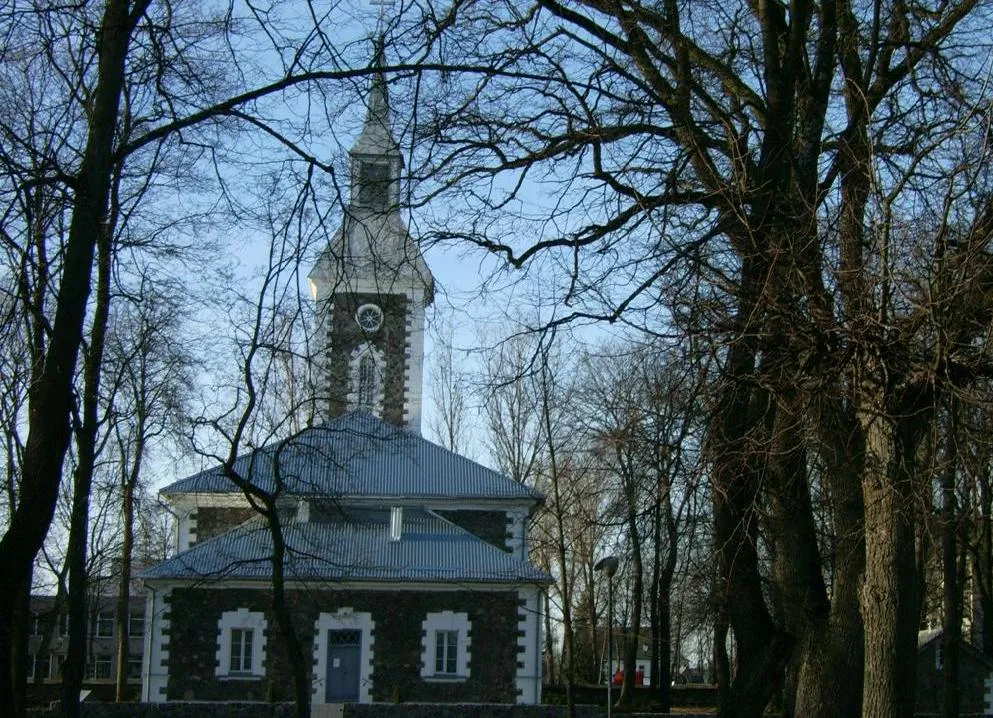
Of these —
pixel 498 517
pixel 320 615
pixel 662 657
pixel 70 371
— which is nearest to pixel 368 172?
pixel 70 371

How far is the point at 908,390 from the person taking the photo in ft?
28.2

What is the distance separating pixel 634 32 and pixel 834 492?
4.23 metres

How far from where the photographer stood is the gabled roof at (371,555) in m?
33.0

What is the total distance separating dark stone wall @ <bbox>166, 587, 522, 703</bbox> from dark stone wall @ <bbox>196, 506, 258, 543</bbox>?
4.60 meters

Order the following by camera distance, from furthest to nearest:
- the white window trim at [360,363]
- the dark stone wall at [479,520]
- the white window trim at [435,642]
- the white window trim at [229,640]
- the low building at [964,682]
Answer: the low building at [964,682], the dark stone wall at [479,520], the white window trim at [229,640], the white window trim at [435,642], the white window trim at [360,363]

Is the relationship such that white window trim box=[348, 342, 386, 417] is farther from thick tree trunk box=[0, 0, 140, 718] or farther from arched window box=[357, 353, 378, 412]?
thick tree trunk box=[0, 0, 140, 718]

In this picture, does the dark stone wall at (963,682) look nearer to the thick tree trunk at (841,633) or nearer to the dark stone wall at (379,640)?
the dark stone wall at (379,640)

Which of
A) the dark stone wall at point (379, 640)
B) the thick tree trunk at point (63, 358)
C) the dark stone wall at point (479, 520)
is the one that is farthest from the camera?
the dark stone wall at point (479, 520)

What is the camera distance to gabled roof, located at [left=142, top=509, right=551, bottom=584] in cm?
3303


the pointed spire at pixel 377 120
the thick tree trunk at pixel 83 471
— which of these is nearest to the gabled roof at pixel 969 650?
the thick tree trunk at pixel 83 471

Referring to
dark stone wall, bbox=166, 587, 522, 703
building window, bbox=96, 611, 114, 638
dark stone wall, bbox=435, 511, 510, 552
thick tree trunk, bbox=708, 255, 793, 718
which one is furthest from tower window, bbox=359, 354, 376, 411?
building window, bbox=96, 611, 114, 638

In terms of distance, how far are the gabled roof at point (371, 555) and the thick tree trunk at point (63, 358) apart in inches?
976

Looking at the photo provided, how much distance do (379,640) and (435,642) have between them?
1.46 meters

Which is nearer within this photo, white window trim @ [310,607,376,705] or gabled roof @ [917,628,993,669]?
white window trim @ [310,607,376,705]
